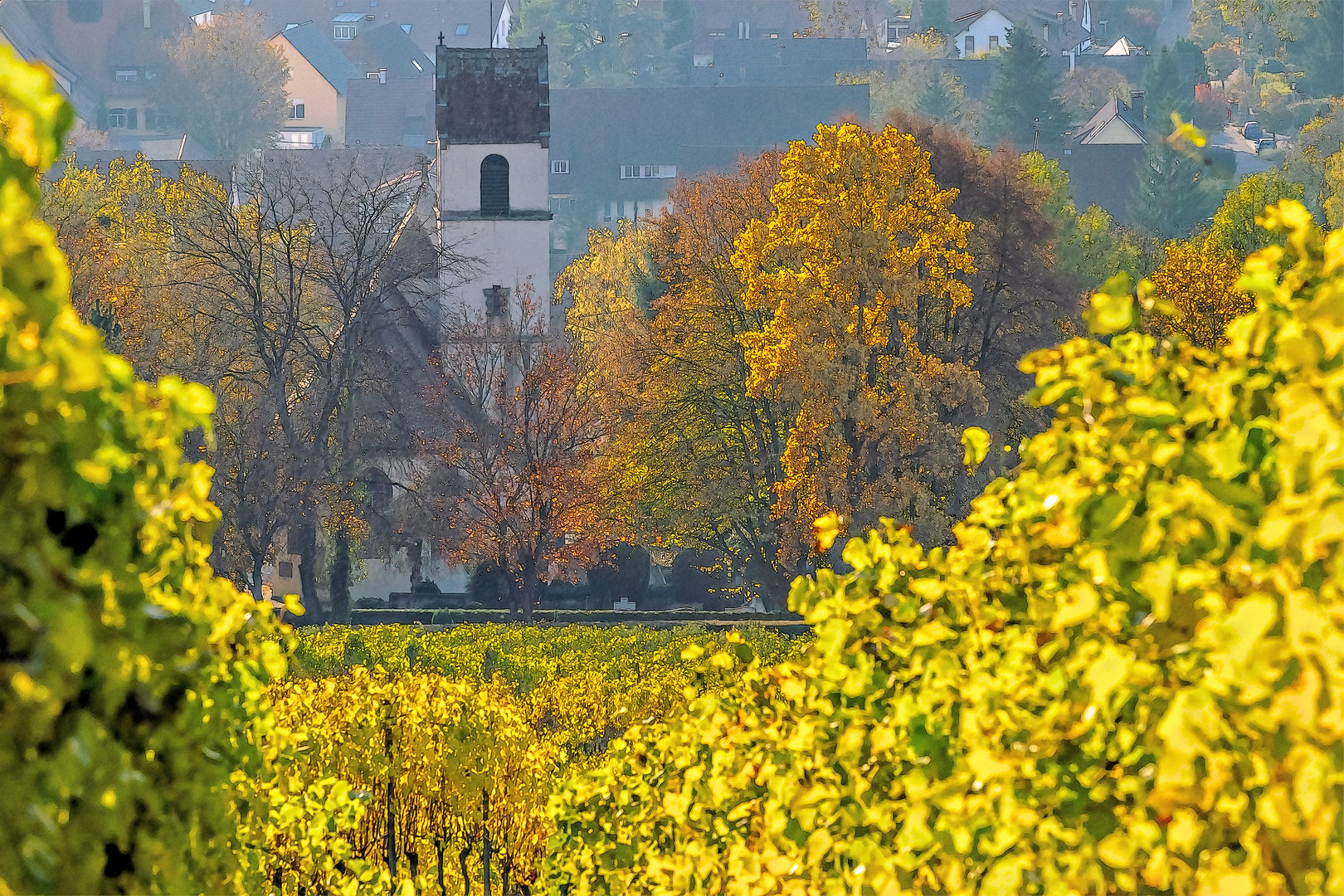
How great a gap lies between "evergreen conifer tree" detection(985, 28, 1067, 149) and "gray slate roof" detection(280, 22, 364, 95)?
1956 inches

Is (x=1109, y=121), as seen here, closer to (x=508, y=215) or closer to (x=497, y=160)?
(x=497, y=160)

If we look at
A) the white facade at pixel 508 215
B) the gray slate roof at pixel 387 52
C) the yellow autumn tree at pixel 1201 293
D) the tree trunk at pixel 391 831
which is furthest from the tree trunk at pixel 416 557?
the gray slate roof at pixel 387 52

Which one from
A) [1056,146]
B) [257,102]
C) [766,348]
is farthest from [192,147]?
[766,348]

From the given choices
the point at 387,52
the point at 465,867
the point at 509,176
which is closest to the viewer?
the point at 465,867

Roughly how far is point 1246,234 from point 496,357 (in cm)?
1993

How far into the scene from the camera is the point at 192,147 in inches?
3565

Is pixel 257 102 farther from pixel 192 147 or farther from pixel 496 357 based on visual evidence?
pixel 496 357

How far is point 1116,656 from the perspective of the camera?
2.75 meters

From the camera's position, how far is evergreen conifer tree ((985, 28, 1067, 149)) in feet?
244

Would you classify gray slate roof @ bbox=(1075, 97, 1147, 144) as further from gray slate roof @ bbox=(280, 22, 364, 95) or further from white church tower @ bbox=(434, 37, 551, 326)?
gray slate roof @ bbox=(280, 22, 364, 95)

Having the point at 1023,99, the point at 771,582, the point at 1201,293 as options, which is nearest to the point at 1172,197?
the point at 1023,99

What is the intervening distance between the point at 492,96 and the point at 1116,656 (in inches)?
1948

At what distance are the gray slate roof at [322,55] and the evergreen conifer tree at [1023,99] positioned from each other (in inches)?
1956

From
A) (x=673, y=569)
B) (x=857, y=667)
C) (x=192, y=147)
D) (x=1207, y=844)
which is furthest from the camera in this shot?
(x=192, y=147)
